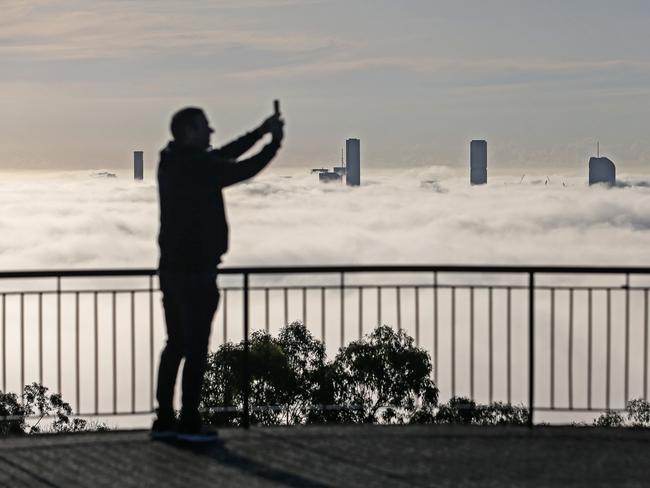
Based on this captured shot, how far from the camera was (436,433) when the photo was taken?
957 cm

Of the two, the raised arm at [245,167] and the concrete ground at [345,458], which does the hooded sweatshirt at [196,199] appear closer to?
the raised arm at [245,167]

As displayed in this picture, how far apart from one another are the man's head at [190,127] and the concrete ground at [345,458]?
207 centimetres

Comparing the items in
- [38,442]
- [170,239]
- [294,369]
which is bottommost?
[294,369]

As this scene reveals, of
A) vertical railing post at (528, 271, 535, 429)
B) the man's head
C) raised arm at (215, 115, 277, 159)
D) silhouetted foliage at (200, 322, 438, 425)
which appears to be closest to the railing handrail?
vertical railing post at (528, 271, 535, 429)

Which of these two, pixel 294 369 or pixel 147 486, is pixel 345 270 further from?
pixel 294 369

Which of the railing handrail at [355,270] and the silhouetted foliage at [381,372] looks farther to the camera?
the silhouetted foliage at [381,372]

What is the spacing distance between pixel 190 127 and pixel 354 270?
1.83 m

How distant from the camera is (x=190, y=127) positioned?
8.69 metres

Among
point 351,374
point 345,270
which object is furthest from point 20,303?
point 351,374

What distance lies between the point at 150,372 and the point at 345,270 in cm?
209

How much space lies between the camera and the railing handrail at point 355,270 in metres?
9.38

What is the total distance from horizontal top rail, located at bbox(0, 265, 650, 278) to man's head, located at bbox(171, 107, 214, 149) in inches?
39.4

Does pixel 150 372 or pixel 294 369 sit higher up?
pixel 150 372

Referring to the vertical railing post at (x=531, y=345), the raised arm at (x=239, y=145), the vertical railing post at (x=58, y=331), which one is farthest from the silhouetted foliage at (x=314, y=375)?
the raised arm at (x=239, y=145)
